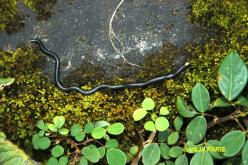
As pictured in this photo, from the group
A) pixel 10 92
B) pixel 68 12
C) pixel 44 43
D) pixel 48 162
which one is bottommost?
pixel 48 162

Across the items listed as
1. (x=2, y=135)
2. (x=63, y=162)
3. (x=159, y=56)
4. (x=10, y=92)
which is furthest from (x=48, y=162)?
(x=159, y=56)

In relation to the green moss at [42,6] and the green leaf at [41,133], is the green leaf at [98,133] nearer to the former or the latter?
the green leaf at [41,133]

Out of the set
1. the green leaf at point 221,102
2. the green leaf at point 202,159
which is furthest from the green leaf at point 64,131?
the green leaf at point 221,102

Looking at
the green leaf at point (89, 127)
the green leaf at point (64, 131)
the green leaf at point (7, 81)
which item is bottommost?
the green leaf at point (64, 131)

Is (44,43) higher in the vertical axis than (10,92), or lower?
higher

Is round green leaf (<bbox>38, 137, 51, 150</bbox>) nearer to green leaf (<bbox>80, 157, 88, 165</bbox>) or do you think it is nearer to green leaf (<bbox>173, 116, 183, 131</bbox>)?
green leaf (<bbox>80, 157, 88, 165</bbox>)

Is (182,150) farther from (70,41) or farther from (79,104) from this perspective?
(70,41)

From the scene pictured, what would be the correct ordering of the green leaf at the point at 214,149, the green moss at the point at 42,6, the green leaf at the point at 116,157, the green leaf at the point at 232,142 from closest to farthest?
the green leaf at the point at 232,142 → the green leaf at the point at 214,149 → the green leaf at the point at 116,157 → the green moss at the point at 42,6

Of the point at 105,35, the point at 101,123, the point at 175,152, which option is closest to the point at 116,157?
the point at 101,123

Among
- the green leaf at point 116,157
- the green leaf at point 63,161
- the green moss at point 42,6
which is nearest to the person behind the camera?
the green leaf at point 116,157
